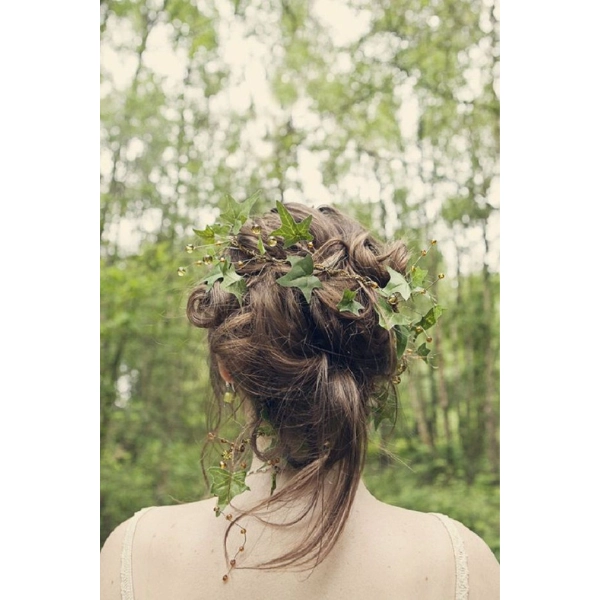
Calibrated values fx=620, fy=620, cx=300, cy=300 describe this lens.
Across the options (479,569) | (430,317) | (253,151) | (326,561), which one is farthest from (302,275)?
(253,151)

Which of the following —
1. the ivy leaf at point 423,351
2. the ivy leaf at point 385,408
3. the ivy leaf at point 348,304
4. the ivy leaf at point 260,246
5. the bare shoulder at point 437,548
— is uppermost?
the ivy leaf at point 260,246

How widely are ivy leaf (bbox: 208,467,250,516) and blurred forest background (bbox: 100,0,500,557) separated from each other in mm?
1876

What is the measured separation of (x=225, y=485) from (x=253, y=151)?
2229mm

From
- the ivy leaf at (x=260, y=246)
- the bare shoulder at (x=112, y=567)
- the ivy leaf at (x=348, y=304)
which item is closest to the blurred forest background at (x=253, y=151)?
the bare shoulder at (x=112, y=567)

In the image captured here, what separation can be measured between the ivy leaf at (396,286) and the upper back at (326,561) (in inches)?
13.4

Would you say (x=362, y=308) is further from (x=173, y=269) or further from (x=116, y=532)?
(x=173, y=269)

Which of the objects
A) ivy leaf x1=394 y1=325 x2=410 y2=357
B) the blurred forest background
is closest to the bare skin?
ivy leaf x1=394 y1=325 x2=410 y2=357

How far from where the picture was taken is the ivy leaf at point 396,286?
0.97 metres

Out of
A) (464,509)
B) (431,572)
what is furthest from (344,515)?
(464,509)

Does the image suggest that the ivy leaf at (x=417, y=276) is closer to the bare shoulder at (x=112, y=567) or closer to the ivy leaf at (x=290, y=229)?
the ivy leaf at (x=290, y=229)

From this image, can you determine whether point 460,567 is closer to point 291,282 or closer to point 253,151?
point 291,282

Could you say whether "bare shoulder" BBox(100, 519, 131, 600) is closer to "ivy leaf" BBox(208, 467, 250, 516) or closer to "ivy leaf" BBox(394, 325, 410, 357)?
"ivy leaf" BBox(208, 467, 250, 516)

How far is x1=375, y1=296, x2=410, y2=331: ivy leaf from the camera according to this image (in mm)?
933

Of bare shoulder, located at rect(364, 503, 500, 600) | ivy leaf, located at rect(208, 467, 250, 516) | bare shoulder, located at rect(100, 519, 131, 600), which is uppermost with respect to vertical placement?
ivy leaf, located at rect(208, 467, 250, 516)
